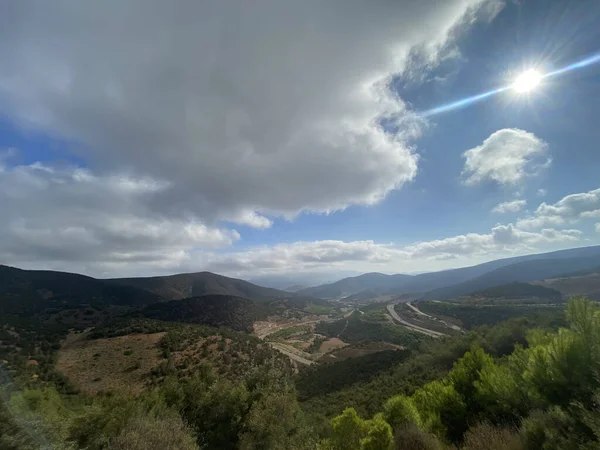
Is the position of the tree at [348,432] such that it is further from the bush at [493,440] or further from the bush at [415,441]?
the bush at [493,440]

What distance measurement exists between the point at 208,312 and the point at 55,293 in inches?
2958

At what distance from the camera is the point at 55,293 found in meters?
121

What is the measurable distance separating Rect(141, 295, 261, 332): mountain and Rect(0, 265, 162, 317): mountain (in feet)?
105

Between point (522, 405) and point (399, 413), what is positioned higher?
point (522, 405)

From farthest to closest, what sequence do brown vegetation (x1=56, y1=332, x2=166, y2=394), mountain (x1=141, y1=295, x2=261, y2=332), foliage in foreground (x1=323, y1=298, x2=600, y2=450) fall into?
mountain (x1=141, y1=295, x2=261, y2=332)
brown vegetation (x1=56, y1=332, x2=166, y2=394)
foliage in foreground (x1=323, y1=298, x2=600, y2=450)

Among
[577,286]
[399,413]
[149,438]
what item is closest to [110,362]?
[149,438]

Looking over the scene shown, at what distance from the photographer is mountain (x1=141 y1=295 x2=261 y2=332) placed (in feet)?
309

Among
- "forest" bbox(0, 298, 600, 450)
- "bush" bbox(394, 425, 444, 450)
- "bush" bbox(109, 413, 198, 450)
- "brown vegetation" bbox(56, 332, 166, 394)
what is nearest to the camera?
"forest" bbox(0, 298, 600, 450)

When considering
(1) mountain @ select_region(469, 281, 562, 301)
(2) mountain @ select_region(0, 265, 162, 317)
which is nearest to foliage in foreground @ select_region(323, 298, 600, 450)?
(2) mountain @ select_region(0, 265, 162, 317)

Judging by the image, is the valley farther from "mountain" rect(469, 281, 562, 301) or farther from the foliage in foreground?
"mountain" rect(469, 281, 562, 301)

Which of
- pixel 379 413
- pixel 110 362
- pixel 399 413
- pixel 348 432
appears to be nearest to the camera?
pixel 348 432

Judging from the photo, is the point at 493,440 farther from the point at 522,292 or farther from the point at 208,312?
the point at 522,292

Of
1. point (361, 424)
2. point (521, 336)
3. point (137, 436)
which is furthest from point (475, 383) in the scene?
point (521, 336)

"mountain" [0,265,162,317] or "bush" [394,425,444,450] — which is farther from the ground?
"mountain" [0,265,162,317]
